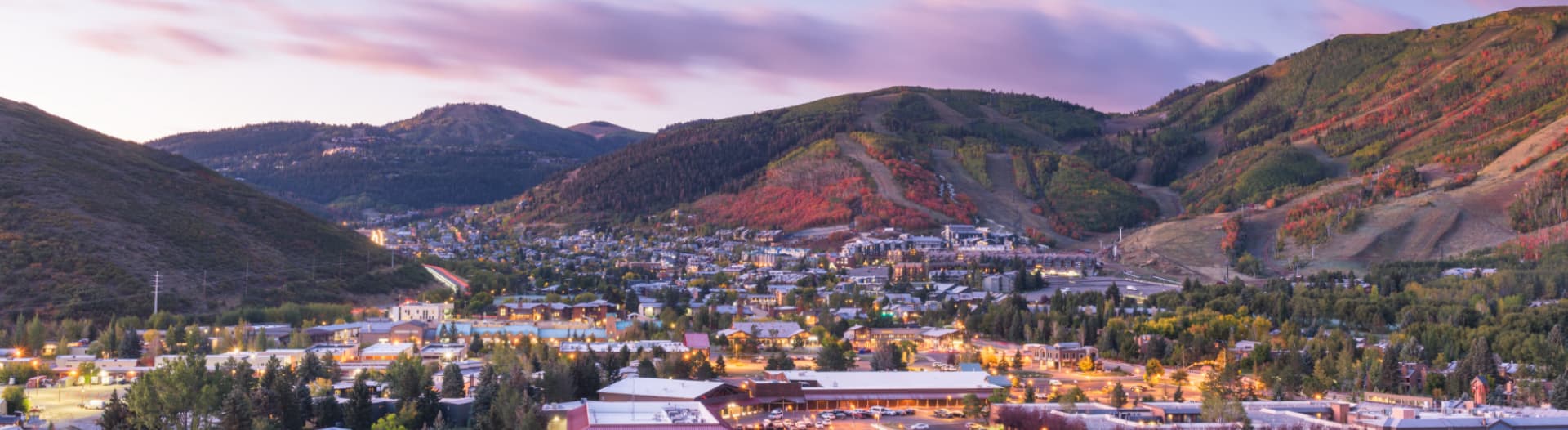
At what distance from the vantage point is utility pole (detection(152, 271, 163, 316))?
286ft

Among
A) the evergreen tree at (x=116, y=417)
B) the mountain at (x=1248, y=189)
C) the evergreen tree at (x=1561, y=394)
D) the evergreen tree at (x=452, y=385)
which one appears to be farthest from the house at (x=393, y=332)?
the mountain at (x=1248, y=189)

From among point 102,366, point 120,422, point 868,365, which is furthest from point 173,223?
point 120,422

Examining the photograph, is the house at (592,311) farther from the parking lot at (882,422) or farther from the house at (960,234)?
the house at (960,234)

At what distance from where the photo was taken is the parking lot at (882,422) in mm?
58000

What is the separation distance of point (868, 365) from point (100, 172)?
60753 mm

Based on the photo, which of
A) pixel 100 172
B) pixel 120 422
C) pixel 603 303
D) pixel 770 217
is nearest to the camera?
pixel 120 422

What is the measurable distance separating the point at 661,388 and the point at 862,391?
8.67 metres

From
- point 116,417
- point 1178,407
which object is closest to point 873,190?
point 1178,407

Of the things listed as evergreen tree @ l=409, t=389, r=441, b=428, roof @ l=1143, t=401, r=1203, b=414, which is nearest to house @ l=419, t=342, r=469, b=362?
evergreen tree @ l=409, t=389, r=441, b=428

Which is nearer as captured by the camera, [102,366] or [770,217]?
[102,366]

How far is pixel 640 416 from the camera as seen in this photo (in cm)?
5306

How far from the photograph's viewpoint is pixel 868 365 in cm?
7900

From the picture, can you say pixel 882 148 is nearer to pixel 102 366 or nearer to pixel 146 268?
pixel 146 268

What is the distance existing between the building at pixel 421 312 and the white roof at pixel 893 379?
109 ft
